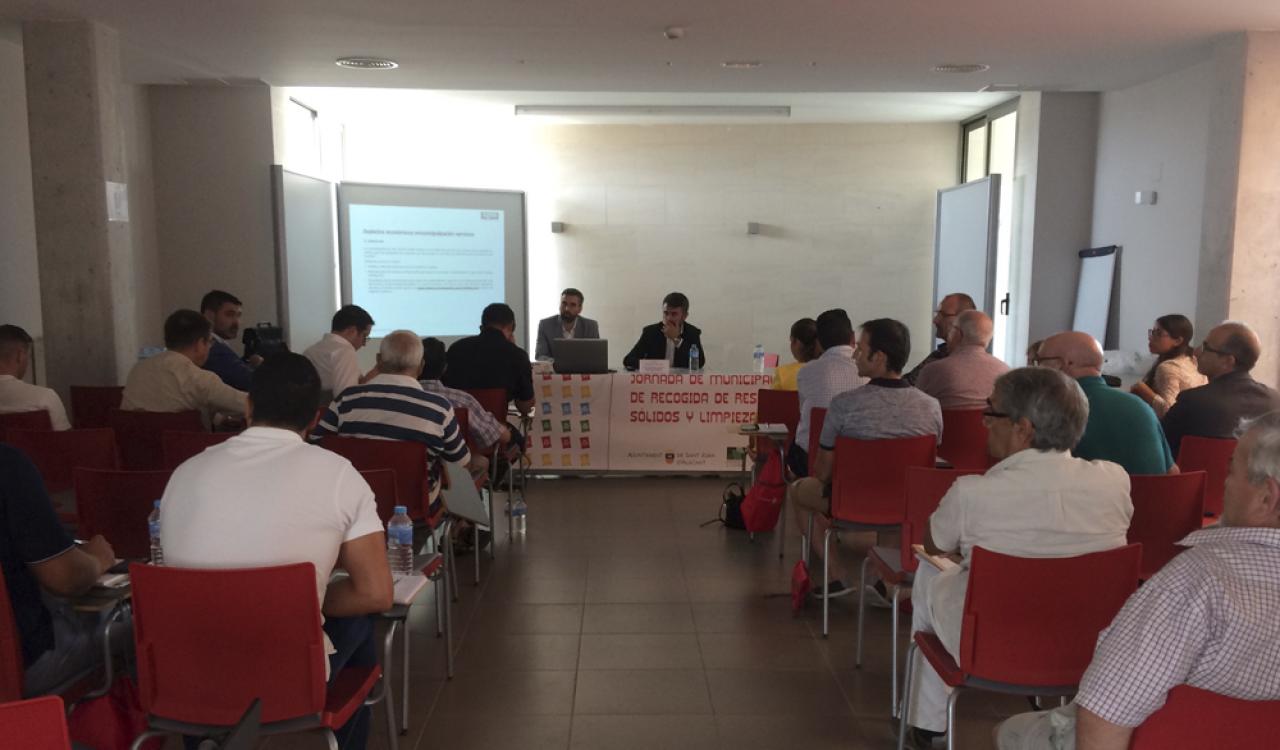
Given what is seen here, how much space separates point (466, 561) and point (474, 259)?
17.3 feet

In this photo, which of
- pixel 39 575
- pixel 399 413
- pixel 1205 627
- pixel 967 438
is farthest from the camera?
pixel 967 438

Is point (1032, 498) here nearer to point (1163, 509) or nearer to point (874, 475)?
point (1163, 509)

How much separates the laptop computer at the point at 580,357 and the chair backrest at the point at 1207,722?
552 centimetres

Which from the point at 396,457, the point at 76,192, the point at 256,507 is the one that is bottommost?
the point at 396,457

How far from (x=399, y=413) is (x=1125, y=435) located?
2.67m

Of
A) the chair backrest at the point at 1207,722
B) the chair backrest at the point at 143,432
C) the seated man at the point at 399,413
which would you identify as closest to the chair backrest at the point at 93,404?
the chair backrest at the point at 143,432

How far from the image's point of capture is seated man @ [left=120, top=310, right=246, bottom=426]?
4.34 m

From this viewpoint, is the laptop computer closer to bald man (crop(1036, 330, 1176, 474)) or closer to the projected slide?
the projected slide

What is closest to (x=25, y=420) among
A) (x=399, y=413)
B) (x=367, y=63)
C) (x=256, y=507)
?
(x=399, y=413)

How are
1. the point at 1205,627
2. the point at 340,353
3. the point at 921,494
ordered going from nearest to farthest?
1. the point at 1205,627
2. the point at 921,494
3. the point at 340,353

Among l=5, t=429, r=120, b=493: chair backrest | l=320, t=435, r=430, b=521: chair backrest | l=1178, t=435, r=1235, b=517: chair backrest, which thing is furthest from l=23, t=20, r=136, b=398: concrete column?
l=1178, t=435, r=1235, b=517: chair backrest

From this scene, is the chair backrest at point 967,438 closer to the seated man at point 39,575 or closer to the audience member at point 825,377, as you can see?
the audience member at point 825,377

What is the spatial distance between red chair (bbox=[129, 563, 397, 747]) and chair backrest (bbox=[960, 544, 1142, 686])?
1.51 meters

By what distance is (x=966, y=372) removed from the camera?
4.56m
